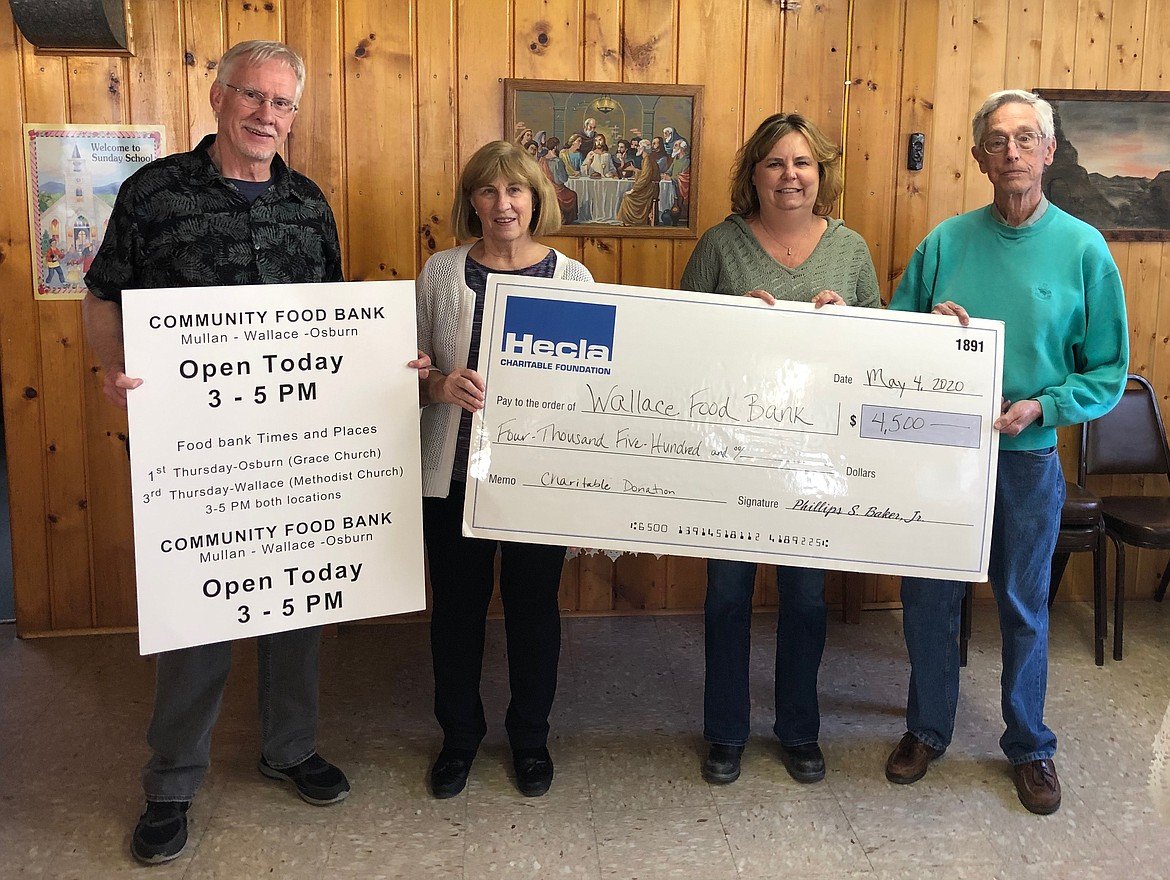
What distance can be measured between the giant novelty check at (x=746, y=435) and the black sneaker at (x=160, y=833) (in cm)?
81

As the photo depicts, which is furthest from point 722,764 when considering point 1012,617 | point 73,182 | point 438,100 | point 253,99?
point 73,182

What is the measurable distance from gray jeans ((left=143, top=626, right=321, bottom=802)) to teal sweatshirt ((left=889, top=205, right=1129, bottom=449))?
1.54m

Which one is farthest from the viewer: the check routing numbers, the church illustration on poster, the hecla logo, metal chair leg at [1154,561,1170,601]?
metal chair leg at [1154,561,1170,601]

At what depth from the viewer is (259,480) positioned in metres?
1.79

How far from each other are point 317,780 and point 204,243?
1.12 meters

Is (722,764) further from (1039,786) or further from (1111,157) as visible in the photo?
(1111,157)

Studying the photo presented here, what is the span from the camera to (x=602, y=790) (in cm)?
205

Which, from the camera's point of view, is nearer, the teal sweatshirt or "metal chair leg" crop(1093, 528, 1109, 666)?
the teal sweatshirt

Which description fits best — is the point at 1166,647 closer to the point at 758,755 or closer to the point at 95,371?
the point at 758,755

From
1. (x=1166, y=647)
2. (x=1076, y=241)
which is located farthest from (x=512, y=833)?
(x=1166, y=647)

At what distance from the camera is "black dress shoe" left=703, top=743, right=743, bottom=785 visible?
2.07 m

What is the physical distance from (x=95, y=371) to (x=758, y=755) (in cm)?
212

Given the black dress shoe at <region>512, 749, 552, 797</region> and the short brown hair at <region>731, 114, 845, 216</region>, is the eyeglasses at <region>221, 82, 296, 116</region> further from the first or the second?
the black dress shoe at <region>512, 749, 552, 797</region>

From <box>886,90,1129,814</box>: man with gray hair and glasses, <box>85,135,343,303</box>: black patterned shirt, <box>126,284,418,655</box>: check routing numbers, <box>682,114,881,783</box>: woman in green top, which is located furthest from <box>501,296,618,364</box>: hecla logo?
<box>886,90,1129,814</box>: man with gray hair and glasses
